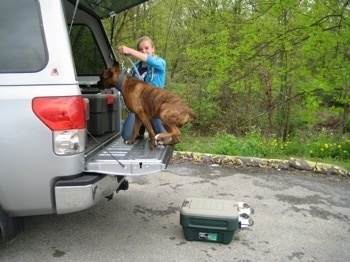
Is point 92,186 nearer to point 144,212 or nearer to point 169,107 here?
point 169,107

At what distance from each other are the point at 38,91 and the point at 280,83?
29.1ft

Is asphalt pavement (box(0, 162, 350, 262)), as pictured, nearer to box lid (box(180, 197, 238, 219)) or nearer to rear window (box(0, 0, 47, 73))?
box lid (box(180, 197, 238, 219))

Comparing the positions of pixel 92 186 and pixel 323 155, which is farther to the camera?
pixel 323 155

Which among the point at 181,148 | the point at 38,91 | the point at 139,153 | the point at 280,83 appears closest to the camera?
the point at 38,91

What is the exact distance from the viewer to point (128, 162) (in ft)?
9.97

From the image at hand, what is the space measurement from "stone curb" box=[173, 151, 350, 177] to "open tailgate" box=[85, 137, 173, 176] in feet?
10.6

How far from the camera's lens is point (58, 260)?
10.7ft

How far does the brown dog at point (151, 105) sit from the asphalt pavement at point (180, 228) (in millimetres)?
915

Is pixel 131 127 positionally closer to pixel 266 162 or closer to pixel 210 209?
pixel 210 209

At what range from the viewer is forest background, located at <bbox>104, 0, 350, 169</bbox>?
8.02 m

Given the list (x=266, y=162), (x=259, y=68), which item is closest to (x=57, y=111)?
(x=266, y=162)

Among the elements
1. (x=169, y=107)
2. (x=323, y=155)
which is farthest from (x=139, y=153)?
(x=323, y=155)

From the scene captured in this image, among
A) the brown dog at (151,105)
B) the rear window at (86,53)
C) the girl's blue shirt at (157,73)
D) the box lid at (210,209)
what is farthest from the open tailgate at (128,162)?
the rear window at (86,53)

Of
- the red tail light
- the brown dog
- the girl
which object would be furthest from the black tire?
the girl
